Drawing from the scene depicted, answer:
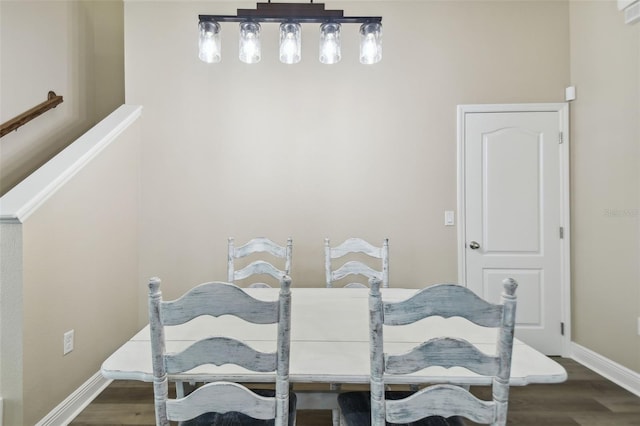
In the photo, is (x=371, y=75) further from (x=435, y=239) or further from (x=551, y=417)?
(x=551, y=417)

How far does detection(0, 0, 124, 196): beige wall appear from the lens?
2742 millimetres

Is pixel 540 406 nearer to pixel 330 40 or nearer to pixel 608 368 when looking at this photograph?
pixel 608 368

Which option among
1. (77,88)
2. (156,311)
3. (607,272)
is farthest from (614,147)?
(77,88)

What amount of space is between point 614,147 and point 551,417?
1.92 meters

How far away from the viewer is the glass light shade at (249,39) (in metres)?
1.68

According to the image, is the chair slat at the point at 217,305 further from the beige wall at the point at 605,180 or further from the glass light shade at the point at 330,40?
the beige wall at the point at 605,180

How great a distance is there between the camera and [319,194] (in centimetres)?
284

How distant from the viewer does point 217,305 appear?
99 cm

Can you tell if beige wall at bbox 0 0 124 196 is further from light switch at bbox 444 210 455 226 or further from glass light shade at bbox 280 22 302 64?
light switch at bbox 444 210 455 226

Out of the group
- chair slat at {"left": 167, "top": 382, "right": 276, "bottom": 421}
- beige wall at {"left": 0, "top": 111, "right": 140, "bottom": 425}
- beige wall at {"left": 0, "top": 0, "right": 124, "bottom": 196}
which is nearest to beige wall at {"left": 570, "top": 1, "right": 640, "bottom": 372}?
chair slat at {"left": 167, "top": 382, "right": 276, "bottom": 421}

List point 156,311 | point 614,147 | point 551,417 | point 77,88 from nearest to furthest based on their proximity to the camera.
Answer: point 156,311, point 551,417, point 614,147, point 77,88

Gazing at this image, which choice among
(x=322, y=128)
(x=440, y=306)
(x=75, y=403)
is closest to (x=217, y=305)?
(x=440, y=306)

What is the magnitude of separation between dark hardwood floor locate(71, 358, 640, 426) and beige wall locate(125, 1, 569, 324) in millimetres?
855

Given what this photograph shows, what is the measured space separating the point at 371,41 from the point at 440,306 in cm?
136
